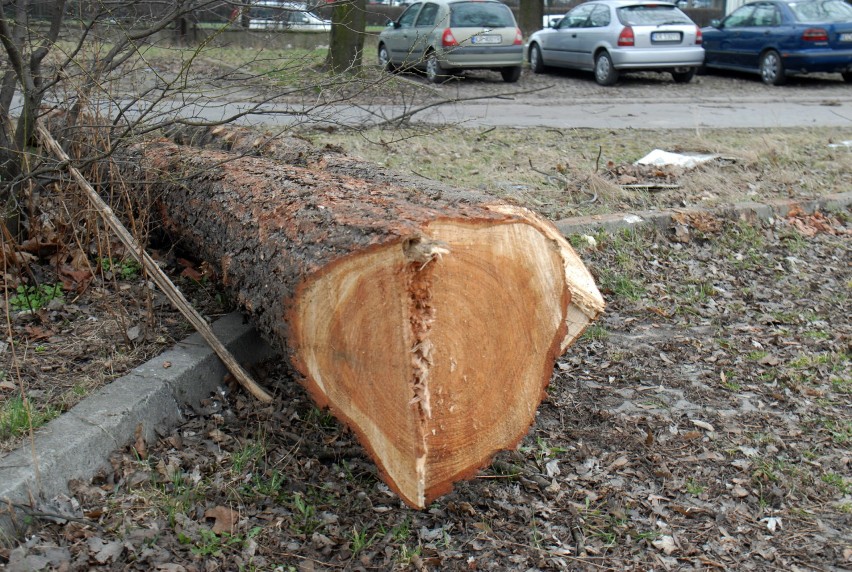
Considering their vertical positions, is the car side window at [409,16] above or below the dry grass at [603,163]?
above

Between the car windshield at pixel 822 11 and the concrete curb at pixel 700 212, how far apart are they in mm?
9330

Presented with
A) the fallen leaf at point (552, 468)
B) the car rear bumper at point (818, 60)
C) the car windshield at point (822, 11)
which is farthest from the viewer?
the car windshield at point (822, 11)

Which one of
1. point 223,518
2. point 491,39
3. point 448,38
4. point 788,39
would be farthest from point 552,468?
point 788,39

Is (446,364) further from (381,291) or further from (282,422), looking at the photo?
(282,422)

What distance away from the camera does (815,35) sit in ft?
48.6

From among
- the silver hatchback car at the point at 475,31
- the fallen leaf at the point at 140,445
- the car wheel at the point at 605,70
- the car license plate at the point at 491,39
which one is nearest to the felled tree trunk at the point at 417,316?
the fallen leaf at the point at 140,445

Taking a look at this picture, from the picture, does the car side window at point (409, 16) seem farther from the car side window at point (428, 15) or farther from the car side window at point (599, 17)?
the car side window at point (599, 17)

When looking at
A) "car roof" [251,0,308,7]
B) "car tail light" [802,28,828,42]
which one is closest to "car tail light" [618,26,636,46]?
"car tail light" [802,28,828,42]

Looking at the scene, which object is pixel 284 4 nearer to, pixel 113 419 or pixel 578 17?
pixel 113 419

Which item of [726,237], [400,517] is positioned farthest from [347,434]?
[726,237]

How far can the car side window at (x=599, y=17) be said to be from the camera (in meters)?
15.9

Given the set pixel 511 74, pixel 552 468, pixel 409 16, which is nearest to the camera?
pixel 552 468

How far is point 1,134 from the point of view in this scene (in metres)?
4.70

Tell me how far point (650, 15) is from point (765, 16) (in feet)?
6.92
